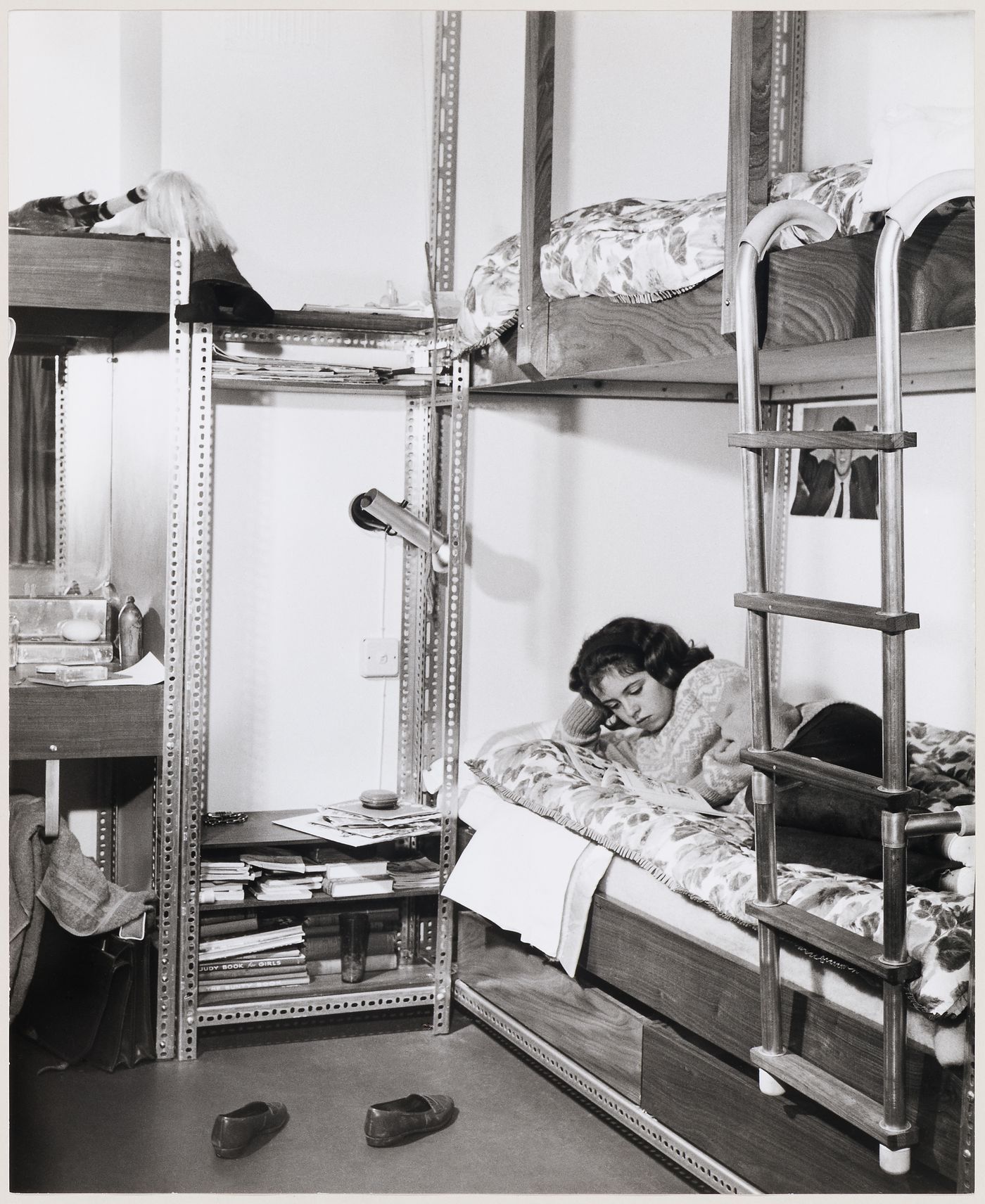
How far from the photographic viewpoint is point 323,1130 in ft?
9.93

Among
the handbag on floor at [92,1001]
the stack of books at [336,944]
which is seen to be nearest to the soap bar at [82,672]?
the handbag on floor at [92,1001]

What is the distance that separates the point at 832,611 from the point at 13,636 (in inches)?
93.1

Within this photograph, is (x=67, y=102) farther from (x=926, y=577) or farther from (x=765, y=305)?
(x=926, y=577)

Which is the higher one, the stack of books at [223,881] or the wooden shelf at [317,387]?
the wooden shelf at [317,387]

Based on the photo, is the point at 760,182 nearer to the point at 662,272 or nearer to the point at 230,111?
the point at 662,272

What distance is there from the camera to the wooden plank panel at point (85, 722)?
129 inches

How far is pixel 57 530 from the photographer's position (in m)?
3.80

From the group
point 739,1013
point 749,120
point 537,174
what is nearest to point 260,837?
point 739,1013

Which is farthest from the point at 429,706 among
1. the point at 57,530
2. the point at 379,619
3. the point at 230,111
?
the point at 230,111

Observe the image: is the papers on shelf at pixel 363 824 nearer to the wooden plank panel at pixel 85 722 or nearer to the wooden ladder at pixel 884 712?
the wooden plank panel at pixel 85 722

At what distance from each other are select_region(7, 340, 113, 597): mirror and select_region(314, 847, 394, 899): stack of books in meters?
1.05

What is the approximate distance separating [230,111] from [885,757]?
107 inches

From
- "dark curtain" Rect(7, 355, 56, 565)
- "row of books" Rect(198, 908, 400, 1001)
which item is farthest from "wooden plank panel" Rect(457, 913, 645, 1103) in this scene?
"dark curtain" Rect(7, 355, 56, 565)

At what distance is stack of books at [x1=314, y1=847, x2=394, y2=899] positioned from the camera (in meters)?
3.56
